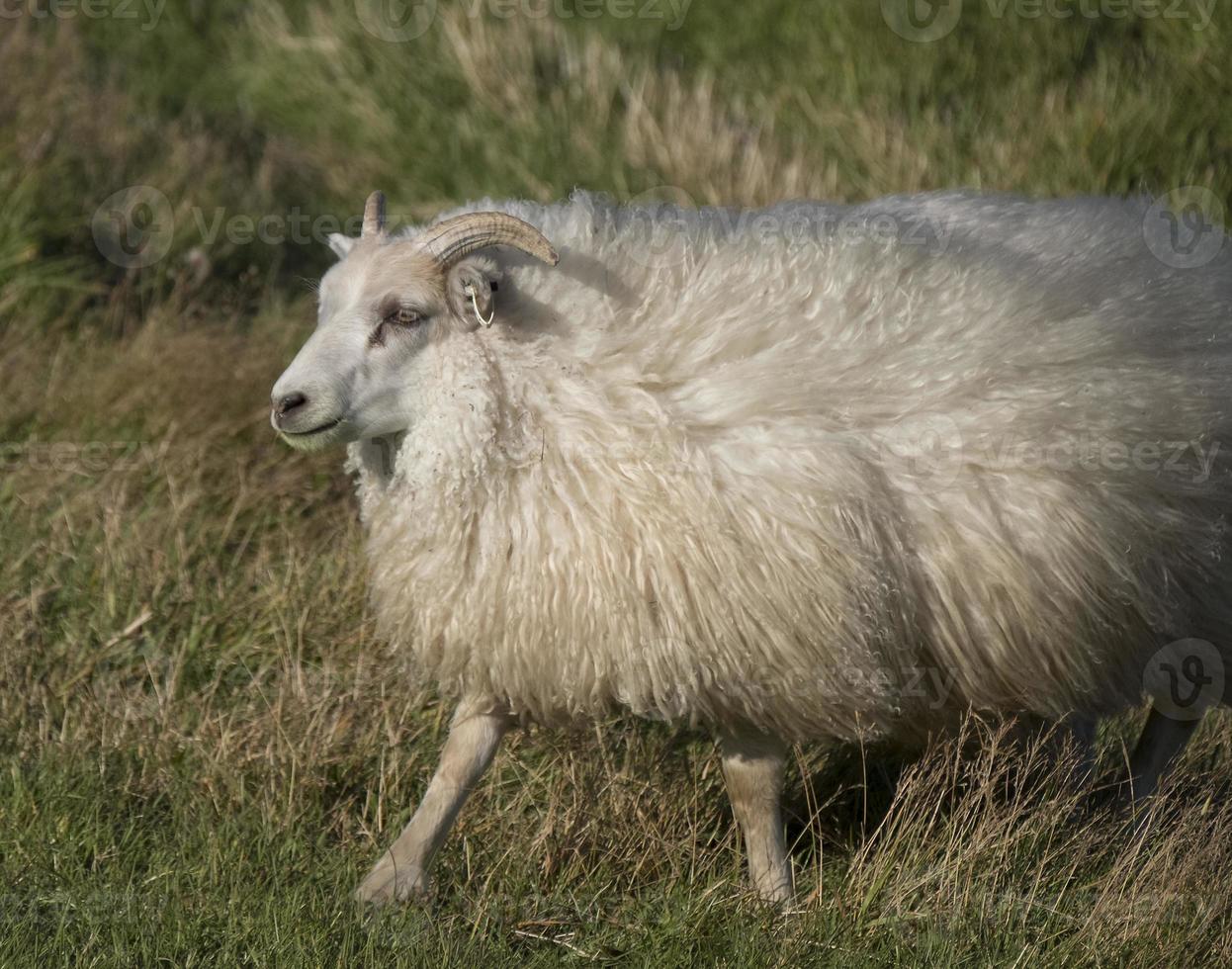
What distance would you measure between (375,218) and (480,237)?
0.44 metres

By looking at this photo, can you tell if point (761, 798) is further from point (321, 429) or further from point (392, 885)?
point (321, 429)

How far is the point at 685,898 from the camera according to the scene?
350 cm

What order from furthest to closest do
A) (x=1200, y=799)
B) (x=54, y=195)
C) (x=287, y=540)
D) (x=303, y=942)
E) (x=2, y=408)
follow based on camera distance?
(x=54, y=195)
(x=2, y=408)
(x=287, y=540)
(x=1200, y=799)
(x=303, y=942)

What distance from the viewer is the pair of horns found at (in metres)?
3.42

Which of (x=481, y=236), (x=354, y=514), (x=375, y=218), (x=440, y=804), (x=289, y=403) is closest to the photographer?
(x=289, y=403)

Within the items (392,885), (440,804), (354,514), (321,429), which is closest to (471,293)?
(321,429)

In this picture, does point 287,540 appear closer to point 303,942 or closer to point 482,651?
point 482,651

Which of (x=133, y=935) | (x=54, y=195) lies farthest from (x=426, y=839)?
(x=54, y=195)

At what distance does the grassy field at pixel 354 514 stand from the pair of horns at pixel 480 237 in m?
1.27

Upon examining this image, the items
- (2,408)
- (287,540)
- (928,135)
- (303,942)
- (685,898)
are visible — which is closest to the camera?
(303,942)

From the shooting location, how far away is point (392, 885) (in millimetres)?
3506

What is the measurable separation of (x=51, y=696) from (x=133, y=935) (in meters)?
1.21

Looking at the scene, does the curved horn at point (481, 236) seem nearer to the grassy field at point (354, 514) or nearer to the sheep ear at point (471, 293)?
the sheep ear at point (471, 293)

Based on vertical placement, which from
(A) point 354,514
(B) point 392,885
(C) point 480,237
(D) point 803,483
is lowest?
(B) point 392,885
